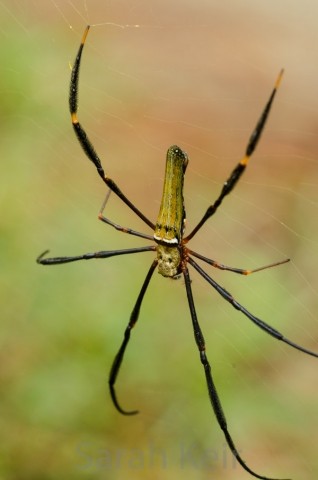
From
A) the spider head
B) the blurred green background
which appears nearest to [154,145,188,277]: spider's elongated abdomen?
the spider head

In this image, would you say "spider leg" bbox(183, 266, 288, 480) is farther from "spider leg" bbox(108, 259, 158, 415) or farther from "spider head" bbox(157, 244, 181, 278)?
"spider leg" bbox(108, 259, 158, 415)

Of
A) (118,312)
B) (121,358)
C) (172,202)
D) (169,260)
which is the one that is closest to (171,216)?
(172,202)

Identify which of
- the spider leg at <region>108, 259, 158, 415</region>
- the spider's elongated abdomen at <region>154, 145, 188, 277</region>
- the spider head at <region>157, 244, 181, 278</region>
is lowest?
the spider leg at <region>108, 259, 158, 415</region>

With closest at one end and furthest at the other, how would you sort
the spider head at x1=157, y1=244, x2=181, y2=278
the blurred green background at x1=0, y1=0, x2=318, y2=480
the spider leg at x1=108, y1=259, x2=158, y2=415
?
1. the spider head at x1=157, y1=244, x2=181, y2=278
2. the spider leg at x1=108, y1=259, x2=158, y2=415
3. the blurred green background at x1=0, y1=0, x2=318, y2=480

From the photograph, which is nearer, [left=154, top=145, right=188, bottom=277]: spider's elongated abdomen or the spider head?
[left=154, top=145, right=188, bottom=277]: spider's elongated abdomen

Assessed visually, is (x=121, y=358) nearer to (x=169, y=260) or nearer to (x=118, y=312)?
(x=118, y=312)

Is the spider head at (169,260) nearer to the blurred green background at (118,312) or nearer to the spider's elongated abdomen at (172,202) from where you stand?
the spider's elongated abdomen at (172,202)

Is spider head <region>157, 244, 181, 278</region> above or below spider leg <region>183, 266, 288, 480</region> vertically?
above
